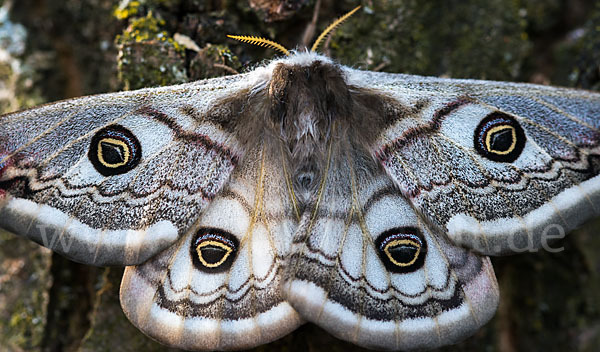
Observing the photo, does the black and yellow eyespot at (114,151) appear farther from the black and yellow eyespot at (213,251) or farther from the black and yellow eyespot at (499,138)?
the black and yellow eyespot at (499,138)

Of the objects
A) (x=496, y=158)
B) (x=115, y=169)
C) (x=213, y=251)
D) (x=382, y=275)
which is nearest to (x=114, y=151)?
Answer: (x=115, y=169)

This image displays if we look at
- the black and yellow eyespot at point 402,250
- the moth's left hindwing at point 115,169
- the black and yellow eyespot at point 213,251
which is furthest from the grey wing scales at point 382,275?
the moth's left hindwing at point 115,169

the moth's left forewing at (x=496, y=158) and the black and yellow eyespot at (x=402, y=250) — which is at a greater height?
the moth's left forewing at (x=496, y=158)

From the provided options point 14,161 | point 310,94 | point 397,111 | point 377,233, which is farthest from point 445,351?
point 14,161

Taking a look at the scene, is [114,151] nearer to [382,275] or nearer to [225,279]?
[225,279]

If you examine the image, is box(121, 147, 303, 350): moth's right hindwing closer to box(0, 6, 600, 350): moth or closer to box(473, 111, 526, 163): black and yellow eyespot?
box(0, 6, 600, 350): moth

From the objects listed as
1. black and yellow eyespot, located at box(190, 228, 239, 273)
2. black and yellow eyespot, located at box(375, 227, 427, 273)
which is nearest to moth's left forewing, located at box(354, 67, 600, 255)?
black and yellow eyespot, located at box(375, 227, 427, 273)
